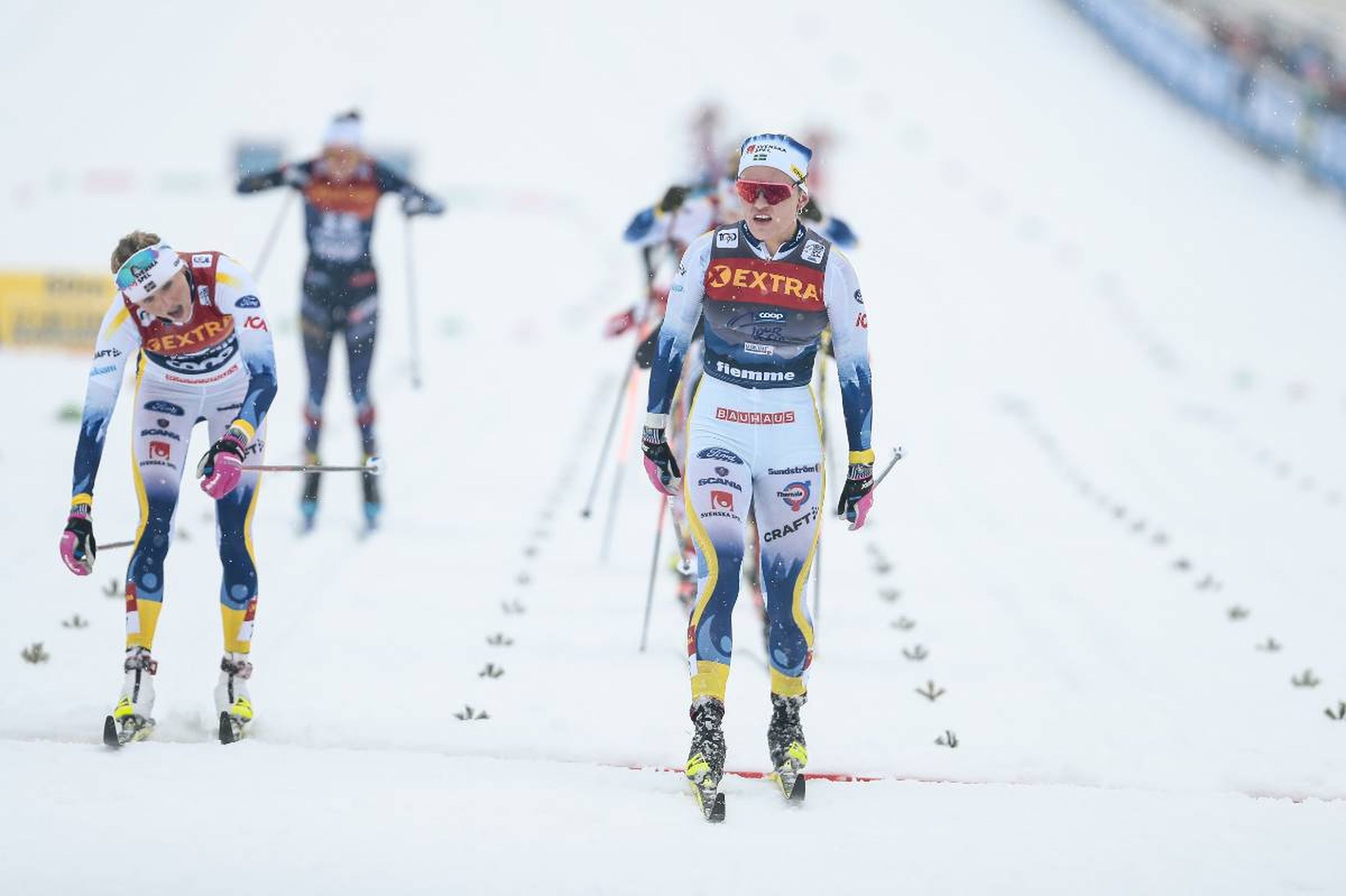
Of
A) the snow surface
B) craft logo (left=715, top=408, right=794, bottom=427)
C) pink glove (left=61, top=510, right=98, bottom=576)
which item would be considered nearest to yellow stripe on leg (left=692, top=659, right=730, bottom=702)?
the snow surface

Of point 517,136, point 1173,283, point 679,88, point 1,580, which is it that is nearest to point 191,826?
point 1,580

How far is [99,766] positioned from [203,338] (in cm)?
179

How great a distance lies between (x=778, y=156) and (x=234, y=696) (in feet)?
10.5

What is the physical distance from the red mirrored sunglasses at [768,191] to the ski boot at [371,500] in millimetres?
4707

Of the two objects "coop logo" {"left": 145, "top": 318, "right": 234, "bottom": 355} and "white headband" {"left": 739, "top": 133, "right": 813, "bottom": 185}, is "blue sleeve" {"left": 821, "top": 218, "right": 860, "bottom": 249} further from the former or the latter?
"coop logo" {"left": 145, "top": 318, "right": 234, "bottom": 355}

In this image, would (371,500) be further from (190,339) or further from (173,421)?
(190,339)

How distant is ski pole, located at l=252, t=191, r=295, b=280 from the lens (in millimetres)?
9773

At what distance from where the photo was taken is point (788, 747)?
5375mm

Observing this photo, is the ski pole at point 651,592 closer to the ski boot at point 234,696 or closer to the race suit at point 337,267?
the ski boot at point 234,696

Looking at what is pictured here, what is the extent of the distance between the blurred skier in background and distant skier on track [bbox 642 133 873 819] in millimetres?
4147

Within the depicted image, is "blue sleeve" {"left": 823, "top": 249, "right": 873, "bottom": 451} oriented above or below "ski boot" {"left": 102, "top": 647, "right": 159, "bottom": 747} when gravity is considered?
above

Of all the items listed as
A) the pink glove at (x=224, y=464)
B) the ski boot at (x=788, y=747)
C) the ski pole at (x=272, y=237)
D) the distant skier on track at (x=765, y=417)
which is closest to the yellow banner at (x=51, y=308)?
the ski pole at (x=272, y=237)

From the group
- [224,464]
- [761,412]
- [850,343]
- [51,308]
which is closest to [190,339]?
[224,464]

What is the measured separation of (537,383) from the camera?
1497cm
